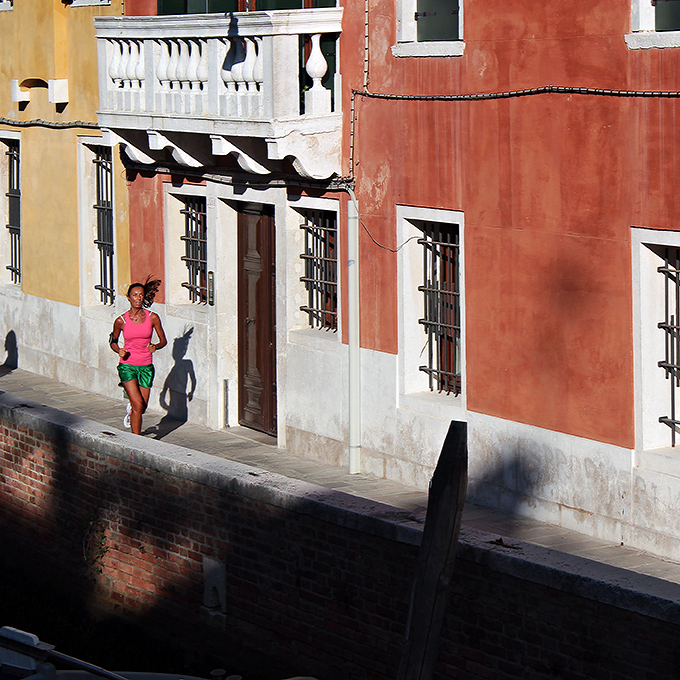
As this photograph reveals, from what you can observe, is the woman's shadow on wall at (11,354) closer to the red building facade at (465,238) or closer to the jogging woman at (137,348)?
the red building facade at (465,238)

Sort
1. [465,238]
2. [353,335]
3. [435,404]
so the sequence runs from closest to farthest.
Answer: [465,238] → [435,404] → [353,335]

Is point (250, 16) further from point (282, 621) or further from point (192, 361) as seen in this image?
point (282, 621)

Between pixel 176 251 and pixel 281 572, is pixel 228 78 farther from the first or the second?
pixel 281 572

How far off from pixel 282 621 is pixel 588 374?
3.13 meters

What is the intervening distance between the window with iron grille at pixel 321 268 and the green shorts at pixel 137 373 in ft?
5.43

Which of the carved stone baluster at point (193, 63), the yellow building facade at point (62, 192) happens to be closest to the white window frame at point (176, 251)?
the yellow building facade at point (62, 192)

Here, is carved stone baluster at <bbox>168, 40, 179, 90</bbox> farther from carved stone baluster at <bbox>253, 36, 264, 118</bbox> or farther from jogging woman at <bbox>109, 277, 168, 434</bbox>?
jogging woman at <bbox>109, 277, 168, 434</bbox>

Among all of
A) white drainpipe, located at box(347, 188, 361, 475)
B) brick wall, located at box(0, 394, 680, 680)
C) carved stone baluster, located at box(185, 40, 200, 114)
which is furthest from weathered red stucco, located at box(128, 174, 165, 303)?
brick wall, located at box(0, 394, 680, 680)

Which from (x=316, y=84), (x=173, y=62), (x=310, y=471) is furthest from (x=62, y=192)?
(x=310, y=471)

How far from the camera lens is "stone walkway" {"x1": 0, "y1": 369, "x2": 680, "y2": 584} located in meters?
10.0

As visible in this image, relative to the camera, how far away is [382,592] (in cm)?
827

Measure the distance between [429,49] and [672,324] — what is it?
330cm

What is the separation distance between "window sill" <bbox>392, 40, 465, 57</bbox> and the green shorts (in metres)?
3.97

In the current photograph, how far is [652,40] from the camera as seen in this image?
383 inches
